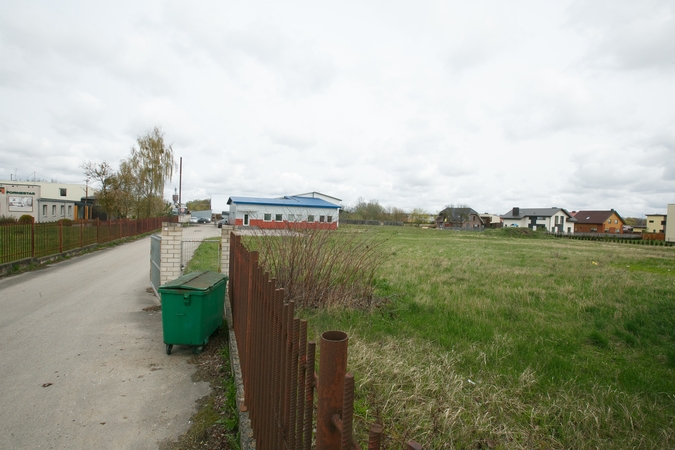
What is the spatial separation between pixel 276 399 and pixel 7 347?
5.35 m

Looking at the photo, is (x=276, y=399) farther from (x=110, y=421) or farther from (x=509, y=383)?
(x=509, y=383)

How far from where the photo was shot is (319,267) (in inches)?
291

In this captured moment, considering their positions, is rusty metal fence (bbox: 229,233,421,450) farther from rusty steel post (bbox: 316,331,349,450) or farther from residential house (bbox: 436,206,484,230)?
residential house (bbox: 436,206,484,230)

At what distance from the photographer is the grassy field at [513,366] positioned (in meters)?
3.32

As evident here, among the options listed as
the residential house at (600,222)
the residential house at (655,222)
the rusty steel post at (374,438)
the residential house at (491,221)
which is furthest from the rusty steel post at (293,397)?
the residential house at (491,221)

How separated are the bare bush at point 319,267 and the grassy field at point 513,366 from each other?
468 mm

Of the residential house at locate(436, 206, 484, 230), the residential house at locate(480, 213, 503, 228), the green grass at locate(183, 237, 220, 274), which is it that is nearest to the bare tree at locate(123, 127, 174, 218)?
the green grass at locate(183, 237, 220, 274)

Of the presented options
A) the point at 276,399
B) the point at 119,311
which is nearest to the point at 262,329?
the point at 276,399

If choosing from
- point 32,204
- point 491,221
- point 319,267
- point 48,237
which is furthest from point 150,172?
point 491,221

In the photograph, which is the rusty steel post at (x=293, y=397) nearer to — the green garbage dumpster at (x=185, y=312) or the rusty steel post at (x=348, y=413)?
the rusty steel post at (x=348, y=413)

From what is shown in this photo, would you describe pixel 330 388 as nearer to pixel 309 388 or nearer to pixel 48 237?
pixel 309 388

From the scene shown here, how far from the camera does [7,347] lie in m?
5.52

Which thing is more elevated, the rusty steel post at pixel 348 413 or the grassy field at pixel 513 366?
the rusty steel post at pixel 348 413

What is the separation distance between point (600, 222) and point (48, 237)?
10041cm
